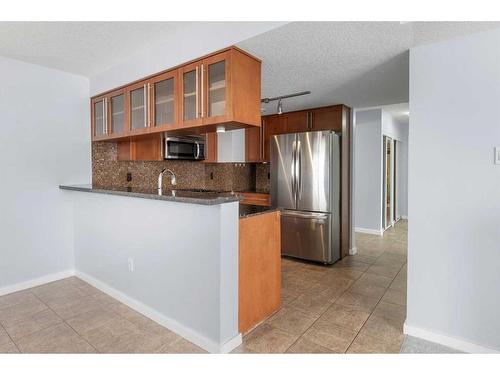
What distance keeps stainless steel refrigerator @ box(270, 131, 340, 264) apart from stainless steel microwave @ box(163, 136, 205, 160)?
41.2 inches

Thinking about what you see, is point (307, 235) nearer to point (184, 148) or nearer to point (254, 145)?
point (254, 145)

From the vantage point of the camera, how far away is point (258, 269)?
7.82ft

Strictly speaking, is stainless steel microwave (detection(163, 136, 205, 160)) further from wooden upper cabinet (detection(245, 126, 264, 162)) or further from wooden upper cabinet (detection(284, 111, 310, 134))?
wooden upper cabinet (detection(284, 111, 310, 134))

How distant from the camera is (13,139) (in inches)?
119

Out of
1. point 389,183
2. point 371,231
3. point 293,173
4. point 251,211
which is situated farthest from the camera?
point 389,183

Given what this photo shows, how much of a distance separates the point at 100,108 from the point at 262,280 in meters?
2.66

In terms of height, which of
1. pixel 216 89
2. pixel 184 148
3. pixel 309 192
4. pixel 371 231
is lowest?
pixel 371 231

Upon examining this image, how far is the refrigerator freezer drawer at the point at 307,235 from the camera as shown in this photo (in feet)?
12.8

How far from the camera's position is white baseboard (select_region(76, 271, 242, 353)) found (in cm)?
205

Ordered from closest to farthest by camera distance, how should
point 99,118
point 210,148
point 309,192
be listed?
1. point 99,118
2. point 309,192
3. point 210,148

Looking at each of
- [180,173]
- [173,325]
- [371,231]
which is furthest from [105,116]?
[371,231]

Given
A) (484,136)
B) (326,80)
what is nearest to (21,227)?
(326,80)

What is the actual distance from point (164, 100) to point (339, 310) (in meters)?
2.42

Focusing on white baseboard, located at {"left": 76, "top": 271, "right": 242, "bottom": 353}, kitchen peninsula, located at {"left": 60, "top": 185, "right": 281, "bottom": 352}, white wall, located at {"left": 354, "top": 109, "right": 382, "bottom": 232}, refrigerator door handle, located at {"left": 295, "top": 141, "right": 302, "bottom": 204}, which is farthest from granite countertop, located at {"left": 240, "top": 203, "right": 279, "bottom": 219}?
white wall, located at {"left": 354, "top": 109, "right": 382, "bottom": 232}
